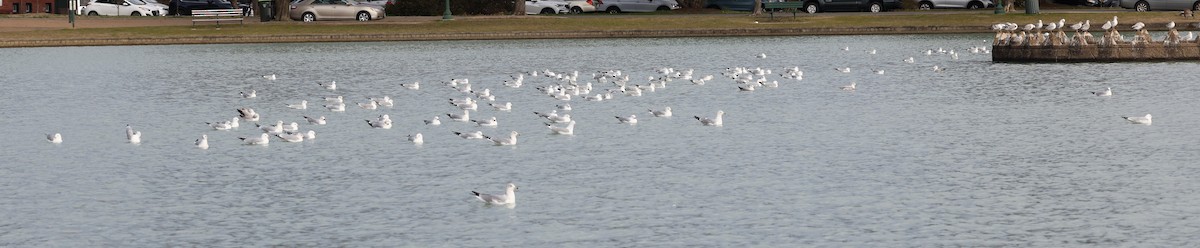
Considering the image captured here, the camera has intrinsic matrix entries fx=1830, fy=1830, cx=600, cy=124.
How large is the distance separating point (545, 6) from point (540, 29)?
696 inches

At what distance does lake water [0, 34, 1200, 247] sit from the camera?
18.0 meters

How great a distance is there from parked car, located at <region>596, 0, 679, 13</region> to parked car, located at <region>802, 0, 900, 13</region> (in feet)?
28.4

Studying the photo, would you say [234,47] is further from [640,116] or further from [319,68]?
[640,116]

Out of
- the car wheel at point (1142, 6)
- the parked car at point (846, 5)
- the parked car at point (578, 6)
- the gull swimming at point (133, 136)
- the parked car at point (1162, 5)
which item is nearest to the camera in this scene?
the gull swimming at point (133, 136)

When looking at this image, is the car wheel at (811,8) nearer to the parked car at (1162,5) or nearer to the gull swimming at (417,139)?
the parked car at (1162,5)

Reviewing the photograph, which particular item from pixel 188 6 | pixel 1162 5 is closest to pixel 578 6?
pixel 188 6

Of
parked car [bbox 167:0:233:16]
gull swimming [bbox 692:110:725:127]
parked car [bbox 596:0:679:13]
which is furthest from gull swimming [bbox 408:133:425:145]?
parked car [bbox 167:0:233:16]

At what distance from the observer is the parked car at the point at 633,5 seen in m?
84.8

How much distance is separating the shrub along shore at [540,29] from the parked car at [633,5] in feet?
45.9

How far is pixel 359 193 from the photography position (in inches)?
835

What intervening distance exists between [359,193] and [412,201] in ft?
3.73

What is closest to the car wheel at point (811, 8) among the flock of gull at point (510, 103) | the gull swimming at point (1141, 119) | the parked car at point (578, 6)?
the parked car at point (578, 6)

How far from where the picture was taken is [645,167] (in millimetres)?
23469

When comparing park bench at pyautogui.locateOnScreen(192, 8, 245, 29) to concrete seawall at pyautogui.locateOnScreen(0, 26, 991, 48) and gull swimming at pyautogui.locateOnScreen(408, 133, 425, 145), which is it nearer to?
concrete seawall at pyautogui.locateOnScreen(0, 26, 991, 48)
